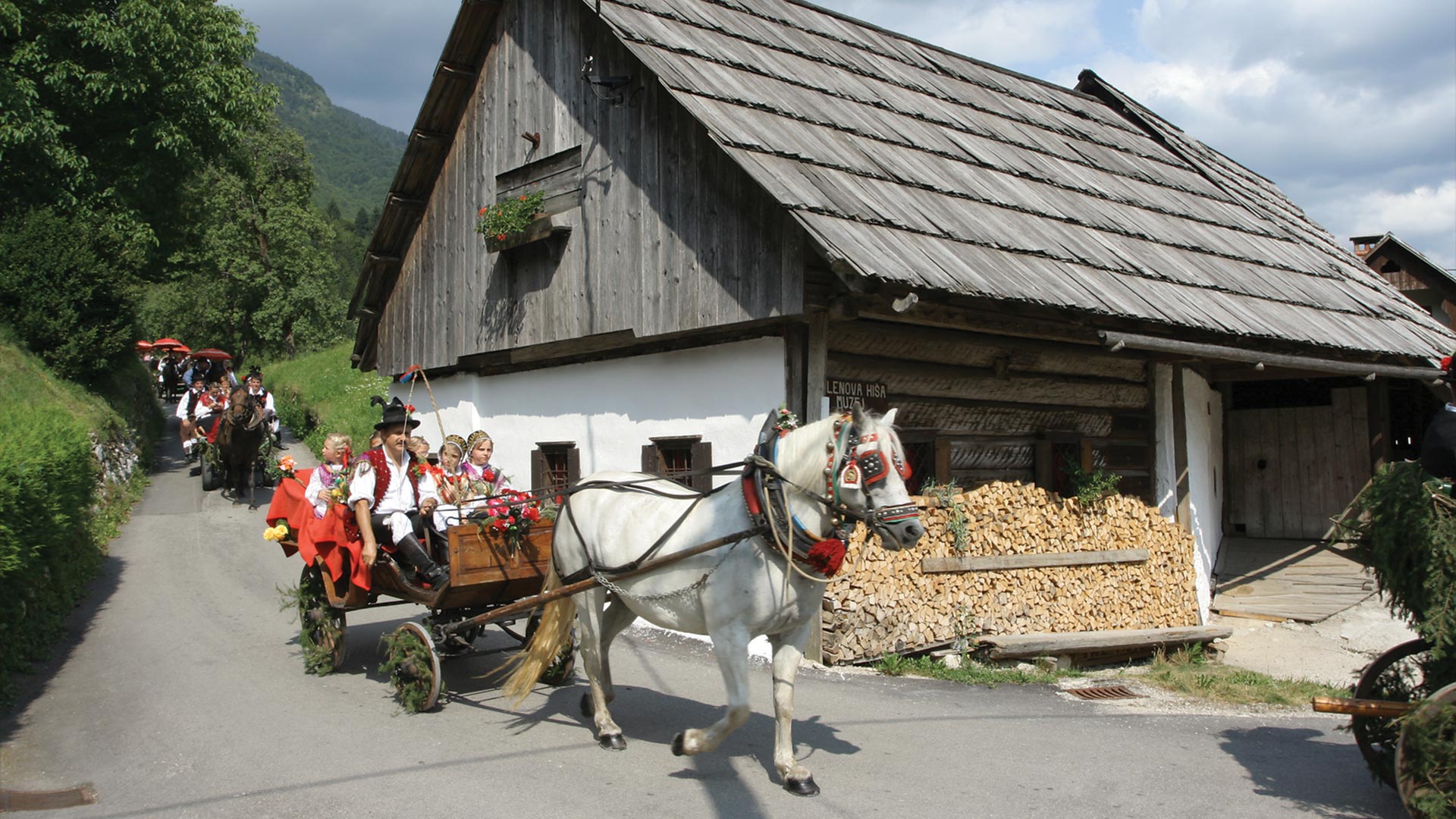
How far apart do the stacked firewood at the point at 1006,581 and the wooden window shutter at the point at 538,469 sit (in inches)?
196

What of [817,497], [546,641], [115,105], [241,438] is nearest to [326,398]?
[115,105]

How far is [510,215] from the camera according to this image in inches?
469

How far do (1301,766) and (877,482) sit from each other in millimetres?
3420

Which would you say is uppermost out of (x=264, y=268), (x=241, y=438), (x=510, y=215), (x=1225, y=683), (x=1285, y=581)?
(x=264, y=268)

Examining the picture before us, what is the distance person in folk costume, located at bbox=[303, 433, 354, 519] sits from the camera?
25.3ft

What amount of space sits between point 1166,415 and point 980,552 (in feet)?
13.1

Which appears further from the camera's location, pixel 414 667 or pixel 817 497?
pixel 414 667

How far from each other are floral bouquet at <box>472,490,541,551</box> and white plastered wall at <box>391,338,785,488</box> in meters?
2.39

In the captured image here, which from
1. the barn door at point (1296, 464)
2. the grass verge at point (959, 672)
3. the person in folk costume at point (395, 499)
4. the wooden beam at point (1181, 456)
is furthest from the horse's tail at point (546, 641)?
the barn door at point (1296, 464)

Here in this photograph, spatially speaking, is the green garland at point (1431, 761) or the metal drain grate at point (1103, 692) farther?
the metal drain grate at point (1103, 692)

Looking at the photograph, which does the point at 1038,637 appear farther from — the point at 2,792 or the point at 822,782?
the point at 2,792

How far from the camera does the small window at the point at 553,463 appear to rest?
38.7ft

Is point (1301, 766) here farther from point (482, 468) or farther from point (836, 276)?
point (482, 468)

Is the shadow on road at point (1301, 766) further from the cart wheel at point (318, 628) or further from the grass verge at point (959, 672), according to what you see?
the cart wheel at point (318, 628)
